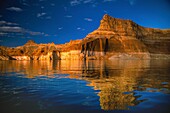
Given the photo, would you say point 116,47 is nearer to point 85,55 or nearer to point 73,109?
point 85,55

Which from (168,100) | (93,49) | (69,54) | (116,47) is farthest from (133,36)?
(168,100)

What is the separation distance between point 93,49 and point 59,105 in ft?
527

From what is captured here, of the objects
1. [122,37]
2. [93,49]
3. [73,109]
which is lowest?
[73,109]

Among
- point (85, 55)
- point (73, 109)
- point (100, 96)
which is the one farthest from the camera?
point (85, 55)

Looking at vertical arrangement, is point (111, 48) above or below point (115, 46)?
below

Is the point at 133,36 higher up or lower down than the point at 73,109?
higher up

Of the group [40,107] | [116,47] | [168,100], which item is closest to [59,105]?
[40,107]

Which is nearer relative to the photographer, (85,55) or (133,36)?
(85,55)

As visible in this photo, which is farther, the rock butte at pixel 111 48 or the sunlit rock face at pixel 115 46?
the sunlit rock face at pixel 115 46

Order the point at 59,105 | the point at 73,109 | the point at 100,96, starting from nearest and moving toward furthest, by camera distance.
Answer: the point at 73,109 < the point at 59,105 < the point at 100,96

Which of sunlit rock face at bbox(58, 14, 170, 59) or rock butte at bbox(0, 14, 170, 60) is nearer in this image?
rock butte at bbox(0, 14, 170, 60)

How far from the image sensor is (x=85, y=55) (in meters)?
165

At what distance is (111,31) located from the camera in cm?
19462

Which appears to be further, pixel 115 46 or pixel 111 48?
pixel 115 46
